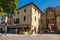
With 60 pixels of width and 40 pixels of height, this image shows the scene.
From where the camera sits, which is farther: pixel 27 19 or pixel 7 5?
pixel 27 19

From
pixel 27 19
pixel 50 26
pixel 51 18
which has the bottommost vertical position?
pixel 50 26

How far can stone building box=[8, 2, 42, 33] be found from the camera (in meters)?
41.5

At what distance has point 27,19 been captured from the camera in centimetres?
4238

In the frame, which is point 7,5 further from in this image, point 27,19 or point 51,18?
point 51,18

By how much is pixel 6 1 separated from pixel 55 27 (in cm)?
2641

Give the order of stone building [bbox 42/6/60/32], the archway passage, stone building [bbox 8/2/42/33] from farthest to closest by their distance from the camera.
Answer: the archway passage < stone building [bbox 42/6/60/32] < stone building [bbox 8/2/42/33]

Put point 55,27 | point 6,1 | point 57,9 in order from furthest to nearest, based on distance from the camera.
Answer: point 57,9 → point 55,27 → point 6,1

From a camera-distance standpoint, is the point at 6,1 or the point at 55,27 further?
the point at 55,27

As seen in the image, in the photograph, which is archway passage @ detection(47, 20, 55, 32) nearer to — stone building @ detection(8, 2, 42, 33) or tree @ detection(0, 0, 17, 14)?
stone building @ detection(8, 2, 42, 33)

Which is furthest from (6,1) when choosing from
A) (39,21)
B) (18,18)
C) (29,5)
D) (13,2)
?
(39,21)

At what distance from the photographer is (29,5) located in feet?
139

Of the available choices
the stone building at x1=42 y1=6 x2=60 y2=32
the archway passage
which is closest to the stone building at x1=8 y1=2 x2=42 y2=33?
the stone building at x1=42 y1=6 x2=60 y2=32

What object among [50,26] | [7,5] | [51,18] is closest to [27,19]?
[50,26]

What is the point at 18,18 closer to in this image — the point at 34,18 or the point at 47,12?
the point at 34,18
